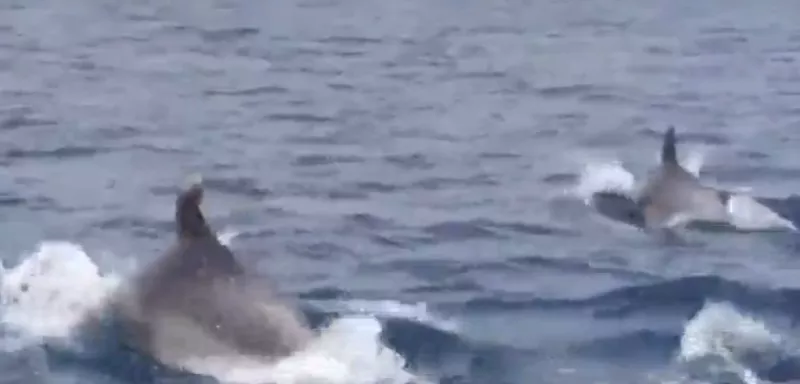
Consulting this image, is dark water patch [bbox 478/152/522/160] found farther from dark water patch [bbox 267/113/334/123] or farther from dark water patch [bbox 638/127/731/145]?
dark water patch [bbox 267/113/334/123]

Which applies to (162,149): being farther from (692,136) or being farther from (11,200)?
(692,136)

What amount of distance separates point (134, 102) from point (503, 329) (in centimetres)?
1085

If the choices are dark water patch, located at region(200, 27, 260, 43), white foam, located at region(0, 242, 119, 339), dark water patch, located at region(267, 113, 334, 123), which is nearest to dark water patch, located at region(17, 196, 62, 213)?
white foam, located at region(0, 242, 119, 339)

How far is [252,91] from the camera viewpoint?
23875 mm

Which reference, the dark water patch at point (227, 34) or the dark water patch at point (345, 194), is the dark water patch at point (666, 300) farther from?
the dark water patch at point (227, 34)

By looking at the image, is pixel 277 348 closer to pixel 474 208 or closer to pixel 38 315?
pixel 38 315

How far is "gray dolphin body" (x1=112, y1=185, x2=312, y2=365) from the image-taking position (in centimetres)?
1075

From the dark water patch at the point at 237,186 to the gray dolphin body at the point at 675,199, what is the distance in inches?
154

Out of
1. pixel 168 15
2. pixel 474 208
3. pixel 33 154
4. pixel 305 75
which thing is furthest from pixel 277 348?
Result: pixel 168 15

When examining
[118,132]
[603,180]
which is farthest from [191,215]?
[118,132]

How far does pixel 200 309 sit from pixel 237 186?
22.1 ft

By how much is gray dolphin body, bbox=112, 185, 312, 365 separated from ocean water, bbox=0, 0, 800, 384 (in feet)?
0.50

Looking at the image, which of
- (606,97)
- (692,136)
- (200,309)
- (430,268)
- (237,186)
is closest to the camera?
(200,309)

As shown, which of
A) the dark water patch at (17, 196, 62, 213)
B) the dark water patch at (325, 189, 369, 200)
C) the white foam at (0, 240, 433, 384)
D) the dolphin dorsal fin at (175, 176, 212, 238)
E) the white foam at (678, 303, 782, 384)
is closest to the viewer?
the white foam at (0, 240, 433, 384)
